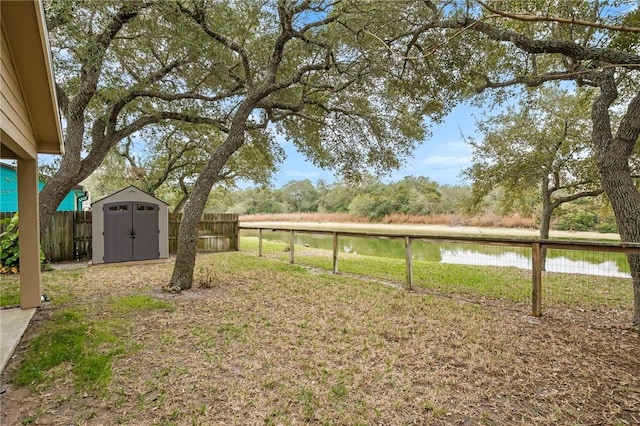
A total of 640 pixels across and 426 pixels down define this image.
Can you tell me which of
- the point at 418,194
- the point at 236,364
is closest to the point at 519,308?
the point at 236,364

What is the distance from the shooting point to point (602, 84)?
406 cm

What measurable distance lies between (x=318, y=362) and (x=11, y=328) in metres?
3.41

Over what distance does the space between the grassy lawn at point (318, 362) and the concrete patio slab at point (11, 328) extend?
105mm

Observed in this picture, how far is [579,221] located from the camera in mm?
16891

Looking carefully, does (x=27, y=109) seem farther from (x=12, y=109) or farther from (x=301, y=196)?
(x=301, y=196)

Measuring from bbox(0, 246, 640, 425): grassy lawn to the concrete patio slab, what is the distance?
0.11 m

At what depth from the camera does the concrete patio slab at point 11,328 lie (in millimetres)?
3051

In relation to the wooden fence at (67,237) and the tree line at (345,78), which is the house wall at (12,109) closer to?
the tree line at (345,78)

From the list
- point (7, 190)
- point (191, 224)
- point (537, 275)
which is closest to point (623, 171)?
point (537, 275)

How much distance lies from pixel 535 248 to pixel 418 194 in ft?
101

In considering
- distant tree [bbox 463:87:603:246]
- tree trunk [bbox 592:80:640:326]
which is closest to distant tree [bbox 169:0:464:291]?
tree trunk [bbox 592:80:640:326]

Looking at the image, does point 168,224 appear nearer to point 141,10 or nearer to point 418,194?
point 141,10

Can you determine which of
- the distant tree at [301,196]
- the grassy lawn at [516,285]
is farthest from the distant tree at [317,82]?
the distant tree at [301,196]

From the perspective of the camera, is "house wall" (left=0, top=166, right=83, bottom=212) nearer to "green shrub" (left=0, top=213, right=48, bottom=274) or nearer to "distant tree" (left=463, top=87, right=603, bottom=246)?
"green shrub" (left=0, top=213, right=48, bottom=274)
